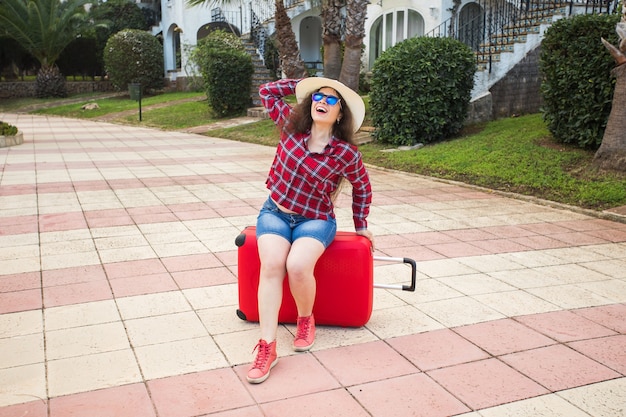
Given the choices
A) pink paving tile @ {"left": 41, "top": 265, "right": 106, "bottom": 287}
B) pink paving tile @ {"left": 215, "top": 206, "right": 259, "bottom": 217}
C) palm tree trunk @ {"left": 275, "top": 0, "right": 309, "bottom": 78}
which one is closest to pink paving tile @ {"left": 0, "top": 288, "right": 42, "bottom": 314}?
pink paving tile @ {"left": 41, "top": 265, "right": 106, "bottom": 287}

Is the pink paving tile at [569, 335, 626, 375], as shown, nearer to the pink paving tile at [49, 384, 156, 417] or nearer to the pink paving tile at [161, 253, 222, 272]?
the pink paving tile at [49, 384, 156, 417]

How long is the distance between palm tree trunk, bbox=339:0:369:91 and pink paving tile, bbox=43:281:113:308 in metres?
10.4

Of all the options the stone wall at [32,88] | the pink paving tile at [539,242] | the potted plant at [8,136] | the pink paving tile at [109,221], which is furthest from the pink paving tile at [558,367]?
the stone wall at [32,88]

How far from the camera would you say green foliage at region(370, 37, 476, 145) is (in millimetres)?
11656

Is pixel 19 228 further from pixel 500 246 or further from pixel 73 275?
pixel 500 246

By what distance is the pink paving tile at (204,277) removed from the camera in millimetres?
4996

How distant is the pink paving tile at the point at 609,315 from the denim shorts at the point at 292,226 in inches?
73.7

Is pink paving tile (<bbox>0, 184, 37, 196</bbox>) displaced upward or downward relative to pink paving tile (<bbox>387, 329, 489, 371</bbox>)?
upward

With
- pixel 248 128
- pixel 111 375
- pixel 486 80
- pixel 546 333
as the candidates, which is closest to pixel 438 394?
pixel 546 333

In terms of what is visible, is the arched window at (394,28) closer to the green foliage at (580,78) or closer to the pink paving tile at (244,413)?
the green foliage at (580,78)

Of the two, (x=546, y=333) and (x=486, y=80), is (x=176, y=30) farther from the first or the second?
(x=546, y=333)

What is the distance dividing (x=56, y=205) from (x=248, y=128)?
911cm

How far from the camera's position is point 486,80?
13898mm

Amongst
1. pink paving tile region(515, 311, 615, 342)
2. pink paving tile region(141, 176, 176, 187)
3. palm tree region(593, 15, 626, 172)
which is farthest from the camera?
pink paving tile region(141, 176, 176, 187)
